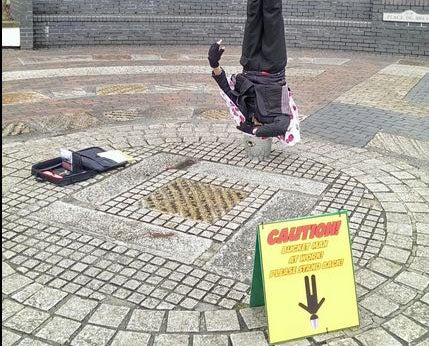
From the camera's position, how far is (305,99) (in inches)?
344

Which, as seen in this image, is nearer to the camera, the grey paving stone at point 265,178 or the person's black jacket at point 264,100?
the grey paving stone at point 265,178

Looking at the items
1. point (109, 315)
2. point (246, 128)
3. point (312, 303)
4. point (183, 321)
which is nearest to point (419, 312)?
point (312, 303)

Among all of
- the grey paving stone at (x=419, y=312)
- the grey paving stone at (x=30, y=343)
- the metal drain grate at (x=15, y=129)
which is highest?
the metal drain grate at (x=15, y=129)

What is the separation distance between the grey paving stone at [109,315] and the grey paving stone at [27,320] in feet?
0.99

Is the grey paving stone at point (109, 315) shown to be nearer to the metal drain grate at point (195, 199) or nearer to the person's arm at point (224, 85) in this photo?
the metal drain grate at point (195, 199)

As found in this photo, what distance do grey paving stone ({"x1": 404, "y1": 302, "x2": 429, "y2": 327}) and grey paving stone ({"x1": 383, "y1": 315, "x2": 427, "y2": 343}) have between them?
2.1 inches

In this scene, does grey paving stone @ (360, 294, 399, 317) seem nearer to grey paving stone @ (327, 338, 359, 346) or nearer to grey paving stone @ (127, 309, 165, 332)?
grey paving stone @ (327, 338, 359, 346)

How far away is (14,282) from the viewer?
142 inches

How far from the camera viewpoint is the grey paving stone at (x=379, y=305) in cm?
337

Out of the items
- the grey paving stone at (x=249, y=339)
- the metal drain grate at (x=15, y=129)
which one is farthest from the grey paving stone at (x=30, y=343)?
the metal drain grate at (x=15, y=129)

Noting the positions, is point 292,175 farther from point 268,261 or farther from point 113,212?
point 268,261

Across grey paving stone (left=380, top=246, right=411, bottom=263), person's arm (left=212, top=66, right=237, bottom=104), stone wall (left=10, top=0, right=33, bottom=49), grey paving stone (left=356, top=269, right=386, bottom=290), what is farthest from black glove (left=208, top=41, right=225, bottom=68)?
stone wall (left=10, top=0, right=33, bottom=49)

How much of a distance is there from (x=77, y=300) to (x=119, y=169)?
2325 mm

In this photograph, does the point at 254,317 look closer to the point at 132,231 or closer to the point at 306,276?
→ the point at 306,276
